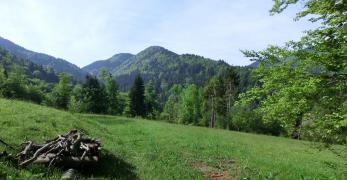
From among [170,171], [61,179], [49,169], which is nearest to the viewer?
[61,179]

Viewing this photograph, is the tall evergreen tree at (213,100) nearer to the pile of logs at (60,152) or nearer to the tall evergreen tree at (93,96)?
the tall evergreen tree at (93,96)

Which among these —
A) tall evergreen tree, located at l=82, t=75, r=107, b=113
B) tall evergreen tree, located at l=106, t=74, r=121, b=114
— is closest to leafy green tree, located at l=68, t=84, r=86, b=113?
tall evergreen tree, located at l=82, t=75, r=107, b=113

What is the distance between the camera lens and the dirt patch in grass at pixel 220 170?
19281mm

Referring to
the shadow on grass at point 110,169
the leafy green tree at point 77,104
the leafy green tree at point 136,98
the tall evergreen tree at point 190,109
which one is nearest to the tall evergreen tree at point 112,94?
the leafy green tree at point 136,98

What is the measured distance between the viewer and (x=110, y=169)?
52.6 feet

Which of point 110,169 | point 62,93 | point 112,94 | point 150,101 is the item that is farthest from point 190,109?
point 110,169

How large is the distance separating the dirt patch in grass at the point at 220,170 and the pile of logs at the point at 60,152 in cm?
673

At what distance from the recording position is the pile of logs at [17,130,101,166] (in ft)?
44.4

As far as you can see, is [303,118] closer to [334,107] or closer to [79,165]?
[334,107]

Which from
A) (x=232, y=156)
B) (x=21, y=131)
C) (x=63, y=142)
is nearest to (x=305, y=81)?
(x=63, y=142)

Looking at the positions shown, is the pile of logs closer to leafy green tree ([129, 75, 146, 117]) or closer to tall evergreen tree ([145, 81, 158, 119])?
leafy green tree ([129, 75, 146, 117])

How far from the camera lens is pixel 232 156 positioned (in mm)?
27266

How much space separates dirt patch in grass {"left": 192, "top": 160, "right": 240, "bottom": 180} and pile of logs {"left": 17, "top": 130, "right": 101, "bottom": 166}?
6735 millimetres

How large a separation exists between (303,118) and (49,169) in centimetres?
930
